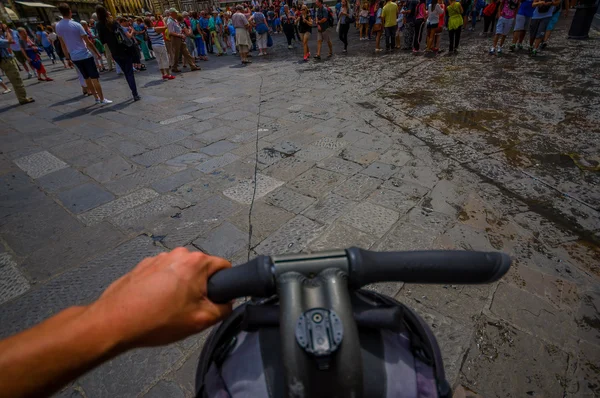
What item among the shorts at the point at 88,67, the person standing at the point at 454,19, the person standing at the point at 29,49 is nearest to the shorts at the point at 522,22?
the person standing at the point at 454,19

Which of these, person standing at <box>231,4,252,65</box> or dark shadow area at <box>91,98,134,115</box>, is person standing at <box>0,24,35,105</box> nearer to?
dark shadow area at <box>91,98,134,115</box>

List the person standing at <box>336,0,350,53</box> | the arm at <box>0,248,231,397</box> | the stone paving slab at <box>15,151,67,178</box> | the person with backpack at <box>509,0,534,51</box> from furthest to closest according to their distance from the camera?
the person standing at <box>336,0,350,53</box>, the person with backpack at <box>509,0,534,51</box>, the stone paving slab at <box>15,151,67,178</box>, the arm at <box>0,248,231,397</box>

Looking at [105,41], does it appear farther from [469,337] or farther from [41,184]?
[469,337]

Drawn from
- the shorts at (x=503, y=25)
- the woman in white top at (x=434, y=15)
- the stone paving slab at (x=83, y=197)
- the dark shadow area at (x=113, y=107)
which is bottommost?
the stone paving slab at (x=83, y=197)

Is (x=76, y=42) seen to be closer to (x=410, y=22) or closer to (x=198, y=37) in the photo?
(x=198, y=37)

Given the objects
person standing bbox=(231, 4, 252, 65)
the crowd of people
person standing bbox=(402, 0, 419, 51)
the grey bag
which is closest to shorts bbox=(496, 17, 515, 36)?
the crowd of people

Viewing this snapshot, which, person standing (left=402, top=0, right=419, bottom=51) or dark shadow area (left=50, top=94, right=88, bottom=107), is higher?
person standing (left=402, top=0, right=419, bottom=51)

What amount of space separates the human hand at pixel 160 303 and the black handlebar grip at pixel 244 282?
25 mm

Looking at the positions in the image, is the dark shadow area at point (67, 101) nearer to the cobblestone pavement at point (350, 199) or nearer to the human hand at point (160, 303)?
the cobblestone pavement at point (350, 199)

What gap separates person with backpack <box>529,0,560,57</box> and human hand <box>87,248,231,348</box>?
963cm

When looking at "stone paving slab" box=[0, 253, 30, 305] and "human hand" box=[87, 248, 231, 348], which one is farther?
"stone paving slab" box=[0, 253, 30, 305]

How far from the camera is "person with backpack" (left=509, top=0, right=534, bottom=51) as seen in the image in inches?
288

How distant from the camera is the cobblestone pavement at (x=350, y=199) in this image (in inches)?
67.8

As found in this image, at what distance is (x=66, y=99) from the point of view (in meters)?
7.31
